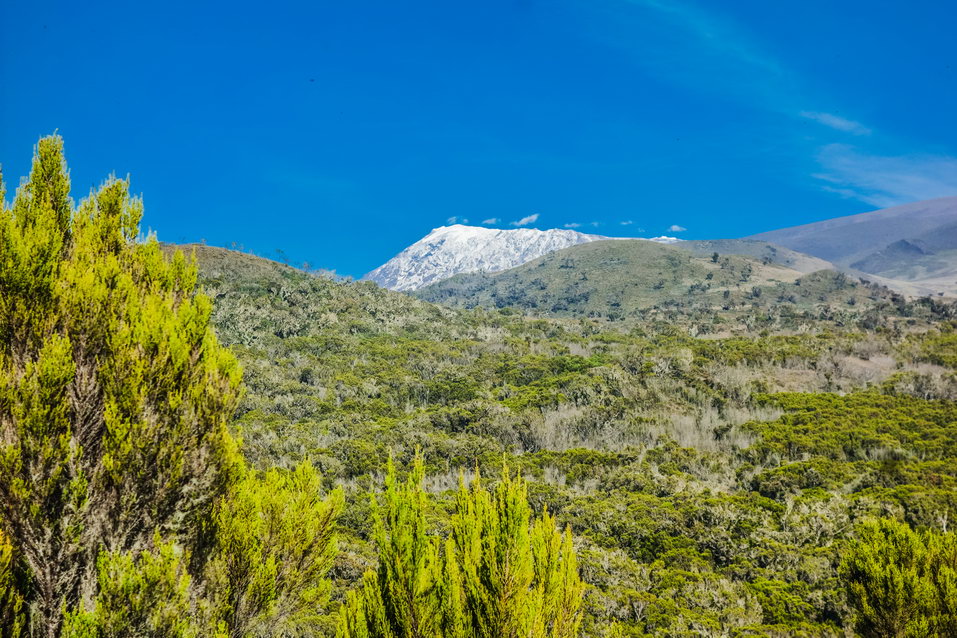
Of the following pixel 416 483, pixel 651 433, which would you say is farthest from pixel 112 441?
pixel 651 433

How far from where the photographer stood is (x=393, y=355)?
4378cm

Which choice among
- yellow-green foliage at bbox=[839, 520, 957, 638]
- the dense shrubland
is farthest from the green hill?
yellow-green foliage at bbox=[839, 520, 957, 638]

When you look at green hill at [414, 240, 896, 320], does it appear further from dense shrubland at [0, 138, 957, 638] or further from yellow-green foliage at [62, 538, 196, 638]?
yellow-green foliage at [62, 538, 196, 638]

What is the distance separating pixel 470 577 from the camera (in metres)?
4.47

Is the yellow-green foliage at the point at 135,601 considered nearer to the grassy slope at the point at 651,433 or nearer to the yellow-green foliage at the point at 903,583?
the grassy slope at the point at 651,433

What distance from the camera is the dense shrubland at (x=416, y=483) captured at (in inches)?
159

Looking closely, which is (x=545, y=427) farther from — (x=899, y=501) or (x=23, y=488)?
(x=23, y=488)

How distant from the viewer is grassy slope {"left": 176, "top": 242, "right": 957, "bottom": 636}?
1311 cm

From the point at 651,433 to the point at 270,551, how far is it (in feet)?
82.3

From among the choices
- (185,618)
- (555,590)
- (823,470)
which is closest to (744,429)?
(823,470)

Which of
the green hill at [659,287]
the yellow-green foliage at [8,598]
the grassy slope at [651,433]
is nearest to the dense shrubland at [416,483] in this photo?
the yellow-green foliage at [8,598]

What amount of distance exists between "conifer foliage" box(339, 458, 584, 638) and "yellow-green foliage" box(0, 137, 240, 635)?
6.06ft

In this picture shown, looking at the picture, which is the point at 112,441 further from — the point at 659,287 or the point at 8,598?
the point at 659,287

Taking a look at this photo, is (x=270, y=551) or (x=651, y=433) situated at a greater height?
(x=270, y=551)
